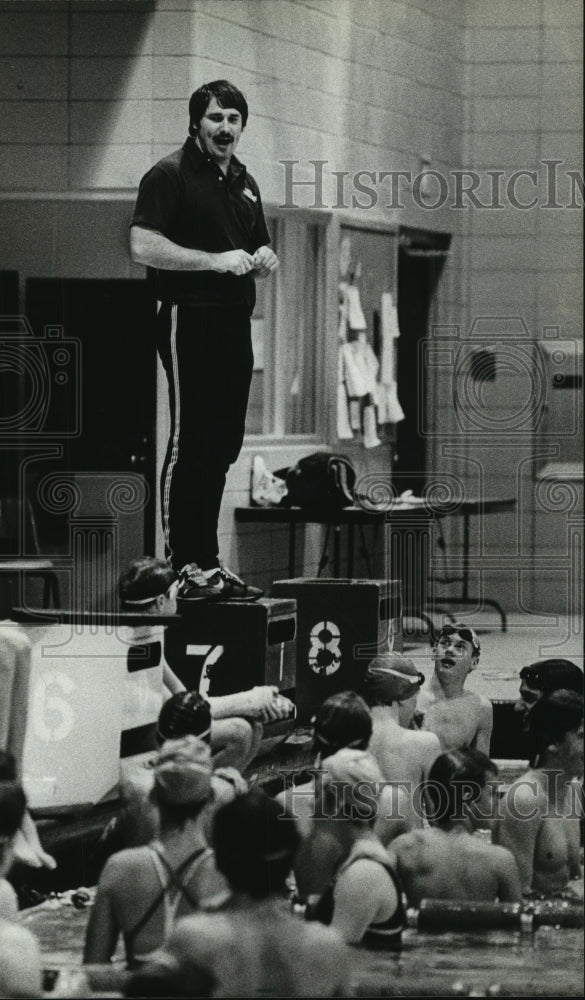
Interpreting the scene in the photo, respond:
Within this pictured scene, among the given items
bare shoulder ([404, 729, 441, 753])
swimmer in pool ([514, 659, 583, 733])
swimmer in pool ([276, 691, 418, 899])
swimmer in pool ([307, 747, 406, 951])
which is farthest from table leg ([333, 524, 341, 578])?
swimmer in pool ([307, 747, 406, 951])

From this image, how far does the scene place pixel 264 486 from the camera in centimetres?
824

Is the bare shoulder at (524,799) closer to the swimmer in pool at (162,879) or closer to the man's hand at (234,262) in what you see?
the swimmer in pool at (162,879)

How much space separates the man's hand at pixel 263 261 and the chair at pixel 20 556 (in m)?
1.48

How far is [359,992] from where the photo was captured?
200 inches

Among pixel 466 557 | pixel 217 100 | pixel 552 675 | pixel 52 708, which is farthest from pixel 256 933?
pixel 466 557

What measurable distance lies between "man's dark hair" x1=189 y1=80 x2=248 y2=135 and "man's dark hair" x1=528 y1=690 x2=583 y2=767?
2232 millimetres

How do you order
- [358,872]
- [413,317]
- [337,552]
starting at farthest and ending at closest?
[413,317], [337,552], [358,872]

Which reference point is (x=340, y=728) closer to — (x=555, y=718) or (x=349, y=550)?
(x=555, y=718)

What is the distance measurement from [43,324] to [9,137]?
82 cm

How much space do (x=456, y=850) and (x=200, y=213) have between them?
7.53 feet

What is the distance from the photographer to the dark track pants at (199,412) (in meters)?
6.93

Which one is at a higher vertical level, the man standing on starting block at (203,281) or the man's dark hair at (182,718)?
the man standing on starting block at (203,281)

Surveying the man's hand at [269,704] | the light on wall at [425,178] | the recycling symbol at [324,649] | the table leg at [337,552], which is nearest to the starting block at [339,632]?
the recycling symbol at [324,649]

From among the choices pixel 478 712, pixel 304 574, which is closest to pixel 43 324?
pixel 304 574
